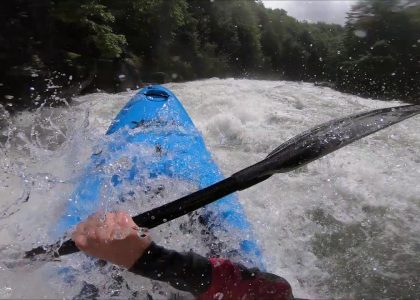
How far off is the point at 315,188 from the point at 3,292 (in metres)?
2.41

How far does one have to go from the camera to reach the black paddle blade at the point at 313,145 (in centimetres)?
129

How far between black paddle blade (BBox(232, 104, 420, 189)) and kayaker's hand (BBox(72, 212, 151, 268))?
0.36 metres

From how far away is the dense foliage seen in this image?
823cm

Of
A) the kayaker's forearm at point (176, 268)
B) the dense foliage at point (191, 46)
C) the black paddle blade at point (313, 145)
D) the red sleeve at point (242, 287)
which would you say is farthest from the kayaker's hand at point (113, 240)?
the dense foliage at point (191, 46)

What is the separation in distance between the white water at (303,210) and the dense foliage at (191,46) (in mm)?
4329

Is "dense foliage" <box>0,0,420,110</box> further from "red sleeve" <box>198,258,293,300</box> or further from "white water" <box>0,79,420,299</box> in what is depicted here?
"red sleeve" <box>198,258,293,300</box>

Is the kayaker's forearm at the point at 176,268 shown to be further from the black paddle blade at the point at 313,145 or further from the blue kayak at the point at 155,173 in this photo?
the blue kayak at the point at 155,173

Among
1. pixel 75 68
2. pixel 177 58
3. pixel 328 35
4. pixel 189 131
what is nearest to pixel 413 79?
pixel 328 35

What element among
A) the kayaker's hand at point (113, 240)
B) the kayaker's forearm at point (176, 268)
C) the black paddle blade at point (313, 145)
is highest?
the black paddle blade at point (313, 145)

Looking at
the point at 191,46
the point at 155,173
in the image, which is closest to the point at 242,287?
the point at 155,173

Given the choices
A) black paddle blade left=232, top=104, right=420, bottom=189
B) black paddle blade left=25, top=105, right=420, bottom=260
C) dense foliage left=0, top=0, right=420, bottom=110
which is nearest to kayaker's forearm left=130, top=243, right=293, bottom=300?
black paddle blade left=25, top=105, right=420, bottom=260

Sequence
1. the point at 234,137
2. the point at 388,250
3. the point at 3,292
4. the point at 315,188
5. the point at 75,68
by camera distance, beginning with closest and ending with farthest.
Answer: the point at 3,292
the point at 388,250
the point at 315,188
the point at 234,137
the point at 75,68

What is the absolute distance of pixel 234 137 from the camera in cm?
451

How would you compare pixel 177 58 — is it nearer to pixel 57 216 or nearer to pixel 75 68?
pixel 75 68
